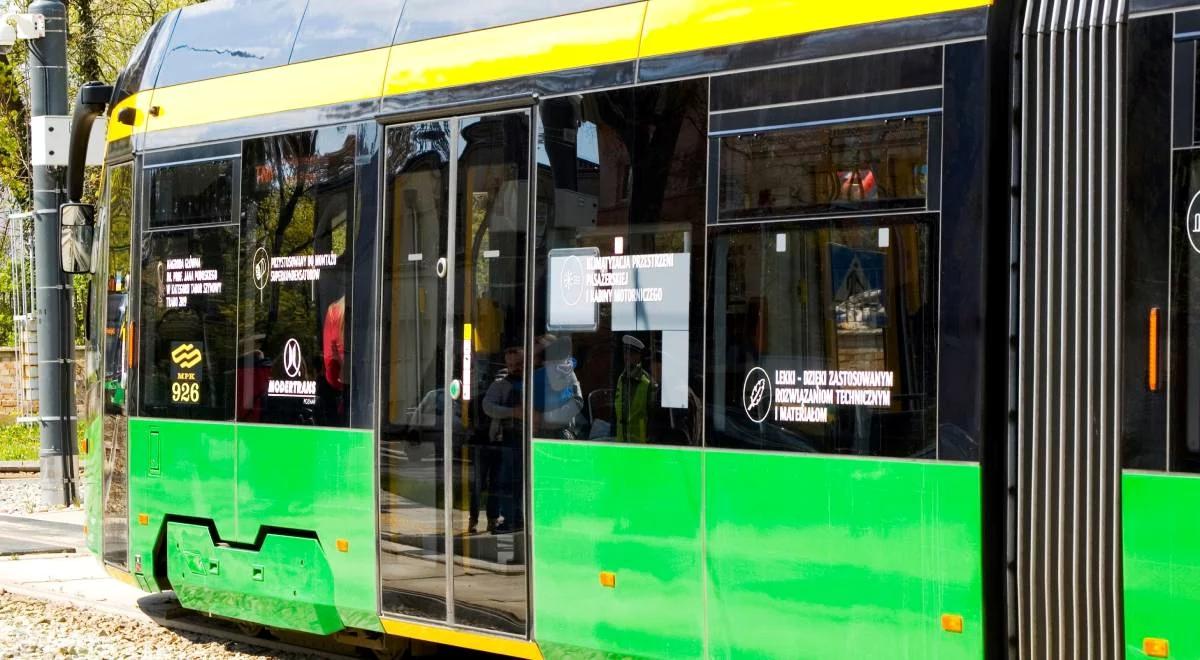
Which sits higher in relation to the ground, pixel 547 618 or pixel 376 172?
pixel 376 172

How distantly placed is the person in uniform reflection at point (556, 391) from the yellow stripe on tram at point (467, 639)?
103cm

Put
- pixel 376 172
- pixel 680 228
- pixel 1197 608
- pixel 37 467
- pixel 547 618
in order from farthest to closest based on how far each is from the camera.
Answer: pixel 37 467 < pixel 376 172 < pixel 547 618 < pixel 680 228 < pixel 1197 608

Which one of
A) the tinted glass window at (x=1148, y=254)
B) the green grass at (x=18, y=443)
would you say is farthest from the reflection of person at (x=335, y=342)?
the green grass at (x=18, y=443)

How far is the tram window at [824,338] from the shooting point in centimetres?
541

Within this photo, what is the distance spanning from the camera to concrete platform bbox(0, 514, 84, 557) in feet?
41.8

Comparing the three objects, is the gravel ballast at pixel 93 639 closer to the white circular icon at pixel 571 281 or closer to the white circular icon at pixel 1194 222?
the white circular icon at pixel 571 281

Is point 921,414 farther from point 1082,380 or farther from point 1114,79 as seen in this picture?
point 1114,79

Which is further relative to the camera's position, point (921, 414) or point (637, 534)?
point (637, 534)

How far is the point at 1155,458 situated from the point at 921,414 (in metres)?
0.87

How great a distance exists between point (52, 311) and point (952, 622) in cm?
1343

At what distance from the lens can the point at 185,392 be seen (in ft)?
28.2

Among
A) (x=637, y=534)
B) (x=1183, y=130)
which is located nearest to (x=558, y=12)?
(x=637, y=534)

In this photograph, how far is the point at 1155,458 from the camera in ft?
15.8

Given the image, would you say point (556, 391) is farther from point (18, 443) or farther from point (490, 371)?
point (18, 443)
